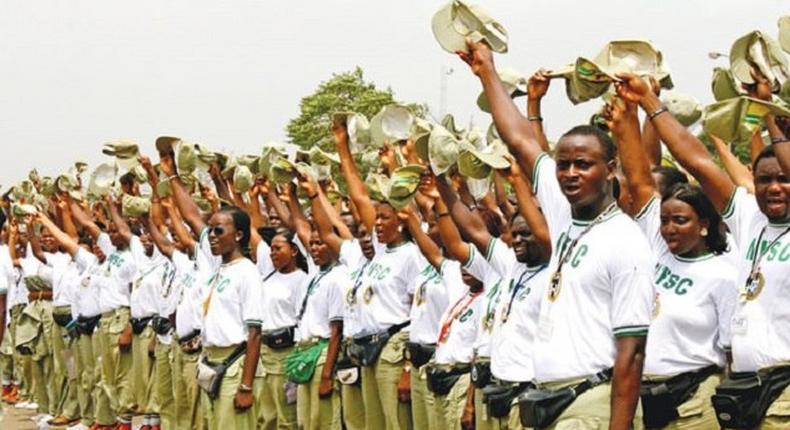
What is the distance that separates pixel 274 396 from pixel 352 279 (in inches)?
50.9

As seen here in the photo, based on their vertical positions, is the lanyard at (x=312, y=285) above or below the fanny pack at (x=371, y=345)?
above

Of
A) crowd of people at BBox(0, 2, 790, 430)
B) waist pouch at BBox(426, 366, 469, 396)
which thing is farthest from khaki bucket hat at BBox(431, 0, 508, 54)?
waist pouch at BBox(426, 366, 469, 396)

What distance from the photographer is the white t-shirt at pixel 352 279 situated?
8.50 meters

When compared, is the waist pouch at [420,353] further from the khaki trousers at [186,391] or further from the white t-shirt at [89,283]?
the white t-shirt at [89,283]

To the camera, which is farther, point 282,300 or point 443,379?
point 282,300

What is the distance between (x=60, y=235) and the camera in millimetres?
12656

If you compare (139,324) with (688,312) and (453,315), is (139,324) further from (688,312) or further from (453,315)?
(688,312)

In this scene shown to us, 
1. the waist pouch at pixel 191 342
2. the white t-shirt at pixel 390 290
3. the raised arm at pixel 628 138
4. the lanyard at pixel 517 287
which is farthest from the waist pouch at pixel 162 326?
the raised arm at pixel 628 138

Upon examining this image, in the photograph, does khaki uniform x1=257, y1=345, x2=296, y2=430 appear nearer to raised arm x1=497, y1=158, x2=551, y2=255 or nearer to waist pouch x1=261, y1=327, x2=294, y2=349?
waist pouch x1=261, y1=327, x2=294, y2=349

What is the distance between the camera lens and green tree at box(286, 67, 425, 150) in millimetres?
33031

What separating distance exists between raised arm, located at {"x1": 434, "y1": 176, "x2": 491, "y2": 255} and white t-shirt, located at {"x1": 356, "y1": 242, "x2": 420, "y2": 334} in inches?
62.9

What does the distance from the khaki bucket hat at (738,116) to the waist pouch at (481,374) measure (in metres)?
2.07

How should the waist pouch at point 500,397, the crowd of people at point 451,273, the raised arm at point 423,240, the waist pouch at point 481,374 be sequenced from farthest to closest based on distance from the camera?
the raised arm at point 423,240, the waist pouch at point 481,374, the waist pouch at point 500,397, the crowd of people at point 451,273

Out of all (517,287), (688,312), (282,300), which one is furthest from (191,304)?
(688,312)
